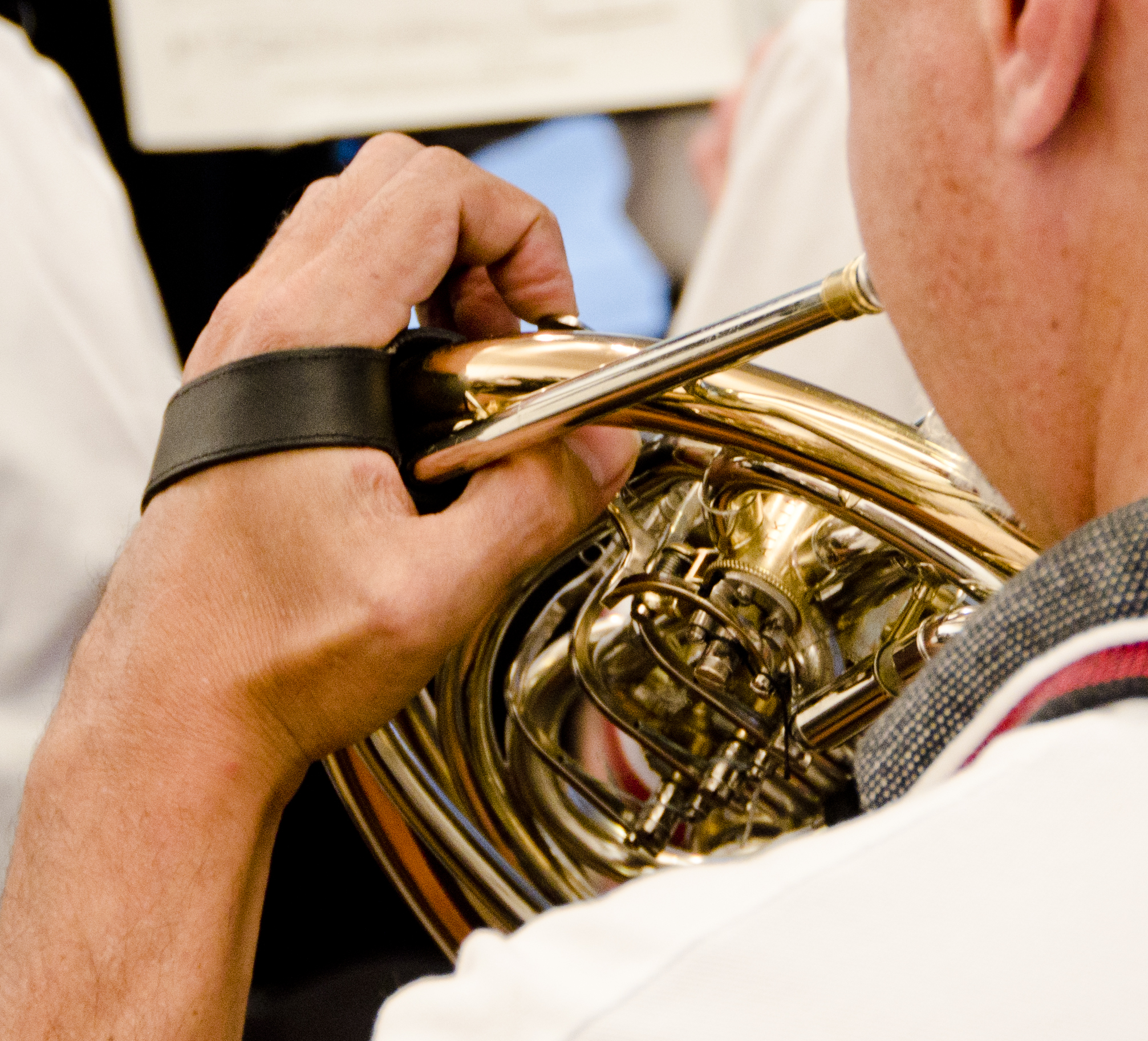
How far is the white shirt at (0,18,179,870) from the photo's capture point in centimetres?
58

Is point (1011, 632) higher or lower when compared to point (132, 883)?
higher

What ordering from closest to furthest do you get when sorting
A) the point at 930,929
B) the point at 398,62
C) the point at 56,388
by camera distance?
the point at 930,929 → the point at 56,388 → the point at 398,62

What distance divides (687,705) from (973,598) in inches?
6.1

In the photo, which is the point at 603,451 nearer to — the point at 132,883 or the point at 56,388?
the point at 132,883

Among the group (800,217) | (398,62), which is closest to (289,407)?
(800,217)

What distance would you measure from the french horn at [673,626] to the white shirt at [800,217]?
0.29 meters

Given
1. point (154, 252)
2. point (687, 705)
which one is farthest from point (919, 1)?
point (154, 252)

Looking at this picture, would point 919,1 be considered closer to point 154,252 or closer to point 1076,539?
point 1076,539

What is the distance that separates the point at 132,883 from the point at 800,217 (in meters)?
0.66

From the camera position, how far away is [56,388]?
2.00ft

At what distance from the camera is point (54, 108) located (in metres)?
0.70

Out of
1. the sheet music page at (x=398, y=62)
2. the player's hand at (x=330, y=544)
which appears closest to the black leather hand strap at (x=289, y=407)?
the player's hand at (x=330, y=544)

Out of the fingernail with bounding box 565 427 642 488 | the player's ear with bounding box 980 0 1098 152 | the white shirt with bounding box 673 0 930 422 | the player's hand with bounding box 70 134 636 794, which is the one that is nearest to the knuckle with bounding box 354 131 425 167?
the player's hand with bounding box 70 134 636 794

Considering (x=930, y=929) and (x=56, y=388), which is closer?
(x=930, y=929)
